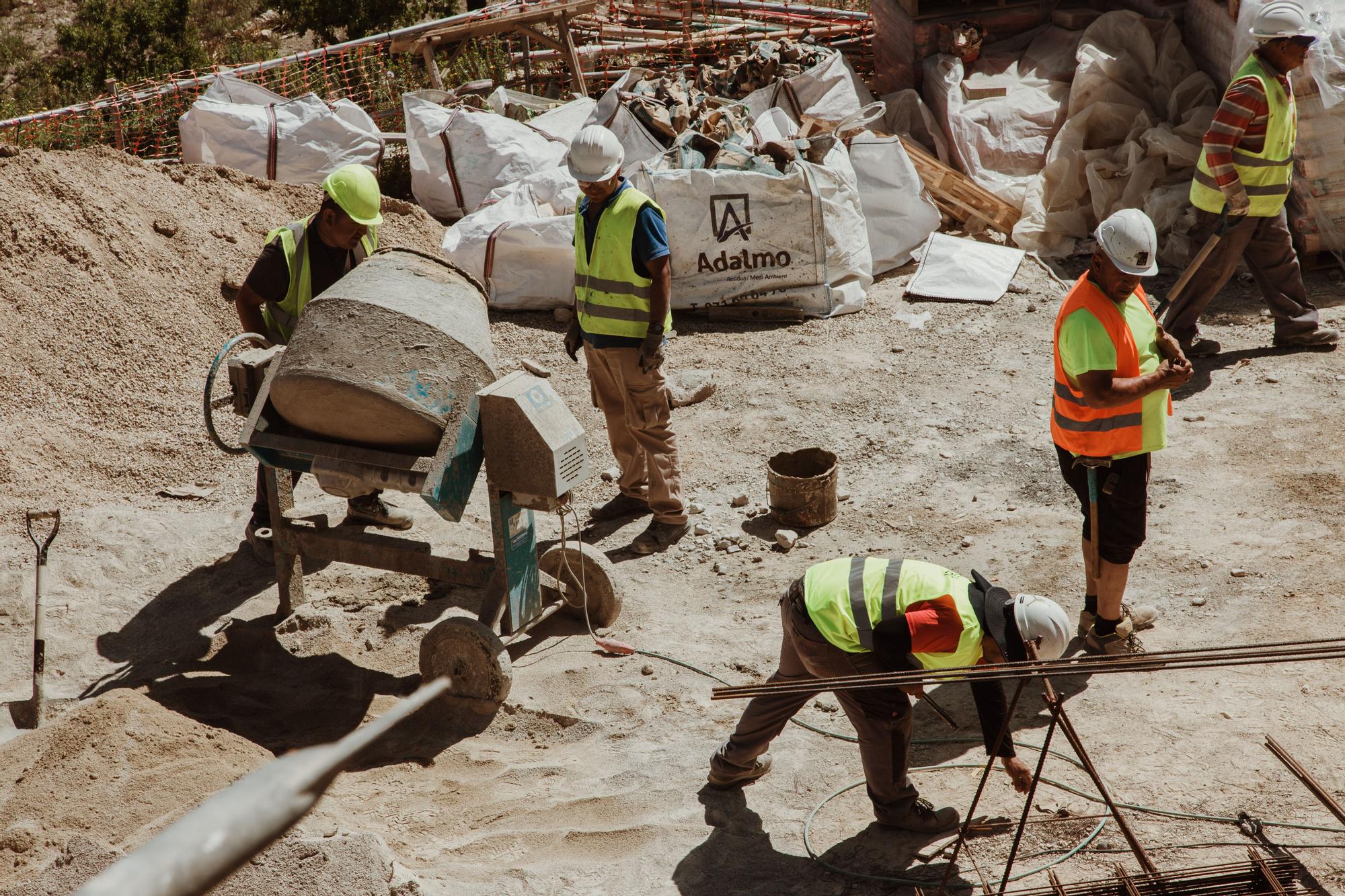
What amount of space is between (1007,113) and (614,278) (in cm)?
538

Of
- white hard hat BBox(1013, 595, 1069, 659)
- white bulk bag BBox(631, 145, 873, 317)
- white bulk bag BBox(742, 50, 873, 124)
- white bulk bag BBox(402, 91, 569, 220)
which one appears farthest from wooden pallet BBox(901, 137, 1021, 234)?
white hard hat BBox(1013, 595, 1069, 659)

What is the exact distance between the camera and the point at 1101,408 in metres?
4.28

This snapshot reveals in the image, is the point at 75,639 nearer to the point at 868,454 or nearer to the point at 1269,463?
the point at 868,454

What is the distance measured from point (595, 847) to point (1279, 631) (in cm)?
303

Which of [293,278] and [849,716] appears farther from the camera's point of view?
[293,278]

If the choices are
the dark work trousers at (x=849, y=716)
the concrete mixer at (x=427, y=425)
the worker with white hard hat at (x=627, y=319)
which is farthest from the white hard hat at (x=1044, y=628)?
the worker with white hard hat at (x=627, y=319)

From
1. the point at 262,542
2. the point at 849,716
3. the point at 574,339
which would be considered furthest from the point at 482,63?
the point at 849,716

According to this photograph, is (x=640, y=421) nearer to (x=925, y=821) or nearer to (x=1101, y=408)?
(x=1101, y=408)

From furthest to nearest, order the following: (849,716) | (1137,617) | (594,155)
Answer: (594,155) → (1137,617) → (849,716)

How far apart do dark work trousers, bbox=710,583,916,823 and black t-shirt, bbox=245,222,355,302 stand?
9.07 feet

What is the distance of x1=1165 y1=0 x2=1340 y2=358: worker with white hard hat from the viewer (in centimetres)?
644

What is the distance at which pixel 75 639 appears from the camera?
5277 mm

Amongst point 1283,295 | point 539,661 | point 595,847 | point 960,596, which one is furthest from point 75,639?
point 1283,295

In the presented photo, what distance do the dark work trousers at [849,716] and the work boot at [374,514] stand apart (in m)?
2.63
